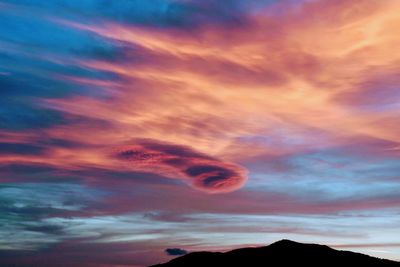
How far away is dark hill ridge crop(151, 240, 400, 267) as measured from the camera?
17312 centimetres

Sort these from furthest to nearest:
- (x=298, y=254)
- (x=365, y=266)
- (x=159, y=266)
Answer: (x=159, y=266)
(x=298, y=254)
(x=365, y=266)

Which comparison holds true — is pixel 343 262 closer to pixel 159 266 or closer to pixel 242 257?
pixel 242 257

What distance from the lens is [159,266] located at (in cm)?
19288

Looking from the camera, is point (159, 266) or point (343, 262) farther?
point (159, 266)

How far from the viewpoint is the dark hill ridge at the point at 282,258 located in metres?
173

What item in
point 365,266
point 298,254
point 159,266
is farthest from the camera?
point 159,266

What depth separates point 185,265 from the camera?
18750 cm

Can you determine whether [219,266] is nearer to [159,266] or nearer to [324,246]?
[159,266]

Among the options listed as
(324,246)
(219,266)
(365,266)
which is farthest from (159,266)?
(365,266)

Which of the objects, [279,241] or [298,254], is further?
[279,241]

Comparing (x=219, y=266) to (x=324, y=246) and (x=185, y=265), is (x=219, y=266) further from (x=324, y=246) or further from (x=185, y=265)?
(x=324, y=246)

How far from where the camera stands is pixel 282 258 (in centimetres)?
17938

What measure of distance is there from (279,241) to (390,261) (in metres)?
40.7

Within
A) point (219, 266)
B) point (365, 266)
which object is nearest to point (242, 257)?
point (219, 266)
